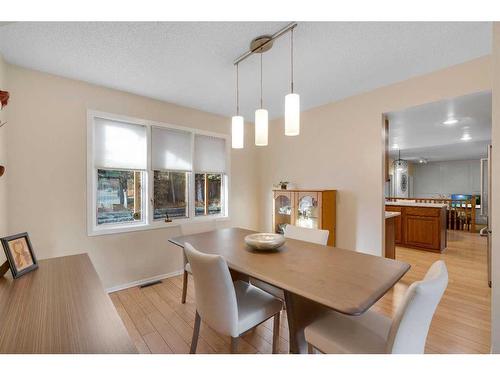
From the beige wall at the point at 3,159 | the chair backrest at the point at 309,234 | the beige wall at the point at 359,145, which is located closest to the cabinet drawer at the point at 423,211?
the beige wall at the point at 359,145

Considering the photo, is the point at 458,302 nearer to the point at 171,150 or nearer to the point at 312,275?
the point at 312,275

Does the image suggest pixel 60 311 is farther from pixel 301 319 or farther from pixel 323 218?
pixel 323 218

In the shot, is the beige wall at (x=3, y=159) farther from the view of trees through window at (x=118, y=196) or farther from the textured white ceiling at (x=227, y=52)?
the view of trees through window at (x=118, y=196)

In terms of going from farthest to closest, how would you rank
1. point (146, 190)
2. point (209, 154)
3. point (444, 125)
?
1. point (444, 125)
2. point (209, 154)
3. point (146, 190)

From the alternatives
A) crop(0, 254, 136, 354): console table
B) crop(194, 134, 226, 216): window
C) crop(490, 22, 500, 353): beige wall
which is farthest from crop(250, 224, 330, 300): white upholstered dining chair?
crop(194, 134, 226, 216): window

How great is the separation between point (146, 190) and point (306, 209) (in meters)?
2.16

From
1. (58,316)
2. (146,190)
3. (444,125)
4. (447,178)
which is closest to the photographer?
(58,316)

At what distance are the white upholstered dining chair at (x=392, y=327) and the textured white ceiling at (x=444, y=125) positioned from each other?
87.5 inches

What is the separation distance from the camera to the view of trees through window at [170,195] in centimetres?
299

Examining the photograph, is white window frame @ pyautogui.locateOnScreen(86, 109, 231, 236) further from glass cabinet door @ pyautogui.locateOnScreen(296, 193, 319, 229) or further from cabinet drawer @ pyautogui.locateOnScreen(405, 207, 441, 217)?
cabinet drawer @ pyautogui.locateOnScreen(405, 207, 441, 217)

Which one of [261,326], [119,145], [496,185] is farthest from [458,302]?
[119,145]

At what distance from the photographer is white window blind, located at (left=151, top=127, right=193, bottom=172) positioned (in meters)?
2.89

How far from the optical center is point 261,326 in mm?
1974
